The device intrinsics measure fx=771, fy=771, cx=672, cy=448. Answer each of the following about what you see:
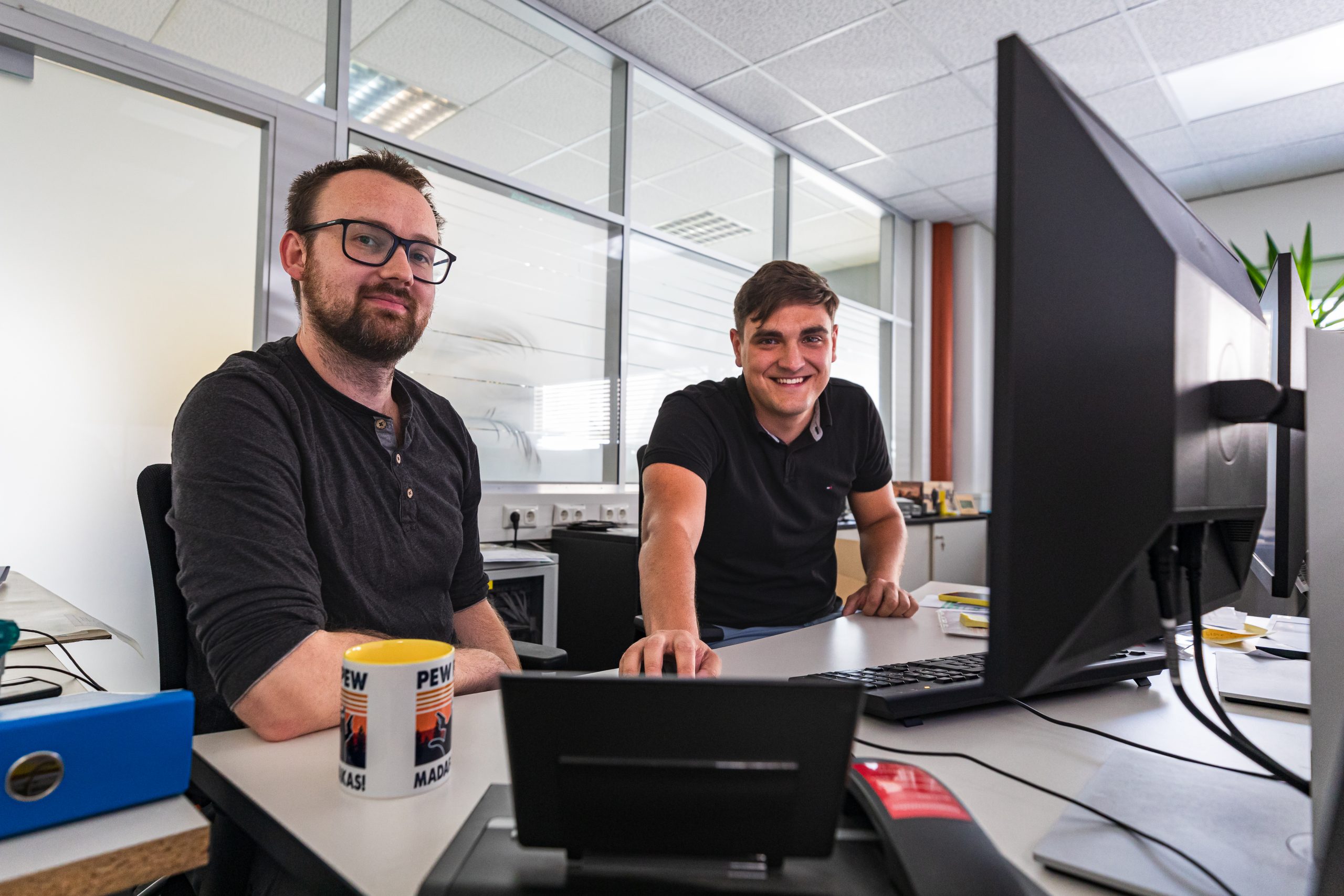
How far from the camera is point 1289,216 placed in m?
4.53

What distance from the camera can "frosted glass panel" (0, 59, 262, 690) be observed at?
192cm

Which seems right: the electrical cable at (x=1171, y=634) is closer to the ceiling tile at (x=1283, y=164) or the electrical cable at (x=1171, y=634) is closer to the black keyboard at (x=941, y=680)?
the black keyboard at (x=941, y=680)

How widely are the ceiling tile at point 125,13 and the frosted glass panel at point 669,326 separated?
6.20 ft

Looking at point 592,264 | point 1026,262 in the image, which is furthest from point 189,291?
point 1026,262

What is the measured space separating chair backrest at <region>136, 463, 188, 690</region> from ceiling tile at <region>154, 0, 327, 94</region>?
72.9 inches

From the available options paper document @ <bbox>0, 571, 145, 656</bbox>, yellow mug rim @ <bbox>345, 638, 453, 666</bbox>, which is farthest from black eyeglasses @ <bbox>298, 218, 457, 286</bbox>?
yellow mug rim @ <bbox>345, 638, 453, 666</bbox>

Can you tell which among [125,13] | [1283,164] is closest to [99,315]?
[125,13]

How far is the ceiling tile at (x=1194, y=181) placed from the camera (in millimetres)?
4465

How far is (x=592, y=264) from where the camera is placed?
11.2ft

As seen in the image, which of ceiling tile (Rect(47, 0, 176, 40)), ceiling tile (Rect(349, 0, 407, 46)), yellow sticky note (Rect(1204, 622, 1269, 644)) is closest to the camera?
yellow sticky note (Rect(1204, 622, 1269, 644))

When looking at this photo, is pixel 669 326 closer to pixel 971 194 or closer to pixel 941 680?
pixel 971 194

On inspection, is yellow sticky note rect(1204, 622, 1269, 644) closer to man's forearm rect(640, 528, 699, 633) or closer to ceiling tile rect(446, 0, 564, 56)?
man's forearm rect(640, 528, 699, 633)

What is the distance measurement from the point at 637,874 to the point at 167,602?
2.76 feet

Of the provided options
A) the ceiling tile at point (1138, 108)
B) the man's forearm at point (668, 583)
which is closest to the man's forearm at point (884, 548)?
the man's forearm at point (668, 583)
